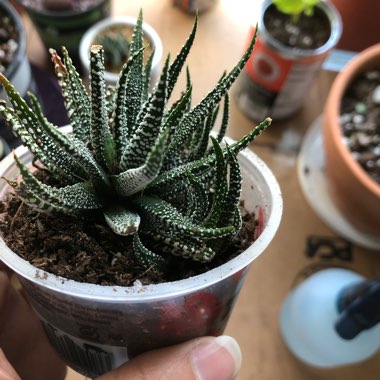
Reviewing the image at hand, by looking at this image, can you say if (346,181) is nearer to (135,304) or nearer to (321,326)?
(321,326)

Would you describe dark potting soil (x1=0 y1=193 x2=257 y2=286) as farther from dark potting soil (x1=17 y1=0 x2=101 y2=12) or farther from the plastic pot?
dark potting soil (x1=17 y1=0 x2=101 y2=12)

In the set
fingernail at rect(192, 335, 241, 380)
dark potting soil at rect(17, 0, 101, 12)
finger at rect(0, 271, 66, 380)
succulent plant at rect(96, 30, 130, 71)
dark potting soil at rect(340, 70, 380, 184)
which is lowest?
dark potting soil at rect(340, 70, 380, 184)

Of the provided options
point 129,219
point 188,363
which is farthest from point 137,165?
point 188,363

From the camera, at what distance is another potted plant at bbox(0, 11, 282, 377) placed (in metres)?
0.33

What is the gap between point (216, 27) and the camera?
2.98 ft

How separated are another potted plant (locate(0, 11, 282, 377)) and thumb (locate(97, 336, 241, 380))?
15 mm

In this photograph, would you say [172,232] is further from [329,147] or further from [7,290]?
[329,147]

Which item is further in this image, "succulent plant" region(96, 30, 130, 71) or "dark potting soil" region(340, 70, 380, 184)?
"succulent plant" region(96, 30, 130, 71)

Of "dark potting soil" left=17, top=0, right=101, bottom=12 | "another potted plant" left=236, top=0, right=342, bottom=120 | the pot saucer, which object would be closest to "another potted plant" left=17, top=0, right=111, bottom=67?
"dark potting soil" left=17, top=0, right=101, bottom=12

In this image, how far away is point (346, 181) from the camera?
636 millimetres

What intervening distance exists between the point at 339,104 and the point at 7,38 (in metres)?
0.52

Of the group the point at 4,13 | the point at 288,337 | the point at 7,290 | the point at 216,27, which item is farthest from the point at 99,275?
the point at 216,27

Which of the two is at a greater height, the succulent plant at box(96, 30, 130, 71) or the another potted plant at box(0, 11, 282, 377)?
the another potted plant at box(0, 11, 282, 377)

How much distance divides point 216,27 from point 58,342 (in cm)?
67
